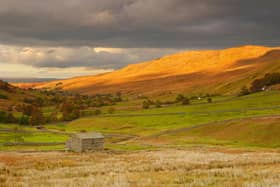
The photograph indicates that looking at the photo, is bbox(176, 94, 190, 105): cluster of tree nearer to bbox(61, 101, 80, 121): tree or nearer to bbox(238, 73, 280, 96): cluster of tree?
bbox(238, 73, 280, 96): cluster of tree

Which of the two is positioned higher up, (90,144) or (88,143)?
(88,143)

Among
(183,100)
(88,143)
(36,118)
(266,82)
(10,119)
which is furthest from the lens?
(266,82)

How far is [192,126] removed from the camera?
103 metres

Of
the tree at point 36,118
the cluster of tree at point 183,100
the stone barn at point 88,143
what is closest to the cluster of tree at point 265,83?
the cluster of tree at point 183,100

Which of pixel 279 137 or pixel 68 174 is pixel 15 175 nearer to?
pixel 68 174

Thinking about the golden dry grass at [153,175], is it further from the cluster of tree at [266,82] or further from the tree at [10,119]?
the cluster of tree at [266,82]

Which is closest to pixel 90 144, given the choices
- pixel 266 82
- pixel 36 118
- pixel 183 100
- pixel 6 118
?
pixel 36 118

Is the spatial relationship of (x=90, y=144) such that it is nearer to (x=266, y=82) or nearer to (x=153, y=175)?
(x=153, y=175)

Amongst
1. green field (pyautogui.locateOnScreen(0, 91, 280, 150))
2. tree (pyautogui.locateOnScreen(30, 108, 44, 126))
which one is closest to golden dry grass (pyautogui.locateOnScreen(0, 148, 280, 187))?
green field (pyautogui.locateOnScreen(0, 91, 280, 150))

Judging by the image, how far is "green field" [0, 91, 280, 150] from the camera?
8219 cm

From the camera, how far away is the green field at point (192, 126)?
82.2m

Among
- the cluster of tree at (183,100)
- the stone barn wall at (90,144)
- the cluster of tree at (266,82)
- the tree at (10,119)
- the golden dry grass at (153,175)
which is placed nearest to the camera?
the golden dry grass at (153,175)

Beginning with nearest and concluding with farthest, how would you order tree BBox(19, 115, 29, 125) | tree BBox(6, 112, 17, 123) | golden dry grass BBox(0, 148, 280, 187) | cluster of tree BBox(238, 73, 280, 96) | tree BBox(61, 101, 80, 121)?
golden dry grass BBox(0, 148, 280, 187), tree BBox(6, 112, 17, 123), tree BBox(19, 115, 29, 125), tree BBox(61, 101, 80, 121), cluster of tree BBox(238, 73, 280, 96)

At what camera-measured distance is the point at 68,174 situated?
35.4 m
